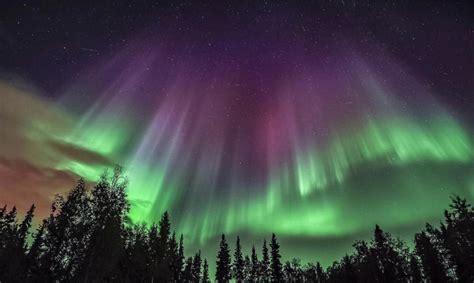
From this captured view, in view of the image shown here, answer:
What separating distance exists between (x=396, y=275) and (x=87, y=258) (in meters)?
66.7

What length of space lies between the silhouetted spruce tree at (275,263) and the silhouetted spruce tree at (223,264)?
54.9ft

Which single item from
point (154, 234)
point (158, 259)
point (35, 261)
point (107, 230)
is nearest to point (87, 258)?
point (107, 230)

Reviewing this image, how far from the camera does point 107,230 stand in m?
33.3

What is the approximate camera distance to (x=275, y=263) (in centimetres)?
9169

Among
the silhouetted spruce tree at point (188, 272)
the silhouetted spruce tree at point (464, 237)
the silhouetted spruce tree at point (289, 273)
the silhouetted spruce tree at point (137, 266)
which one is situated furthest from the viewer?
the silhouetted spruce tree at point (289, 273)

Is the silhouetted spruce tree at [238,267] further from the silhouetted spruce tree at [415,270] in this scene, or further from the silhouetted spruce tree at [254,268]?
the silhouetted spruce tree at [415,270]

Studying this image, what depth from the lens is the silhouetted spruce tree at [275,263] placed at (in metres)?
87.8

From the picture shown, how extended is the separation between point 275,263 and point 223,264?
1969 cm

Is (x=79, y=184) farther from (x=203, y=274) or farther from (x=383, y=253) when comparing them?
(x=203, y=274)

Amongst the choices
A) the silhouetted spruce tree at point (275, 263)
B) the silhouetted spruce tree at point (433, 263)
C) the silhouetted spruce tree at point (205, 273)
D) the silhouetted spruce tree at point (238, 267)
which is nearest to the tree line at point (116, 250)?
the silhouetted spruce tree at point (433, 263)

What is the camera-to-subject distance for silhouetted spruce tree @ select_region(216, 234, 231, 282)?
101 meters

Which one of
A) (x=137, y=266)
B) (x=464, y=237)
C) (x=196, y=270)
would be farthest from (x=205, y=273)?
(x=464, y=237)

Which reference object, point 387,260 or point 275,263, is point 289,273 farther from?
point 387,260

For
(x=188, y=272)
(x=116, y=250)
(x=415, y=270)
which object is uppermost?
(x=188, y=272)
